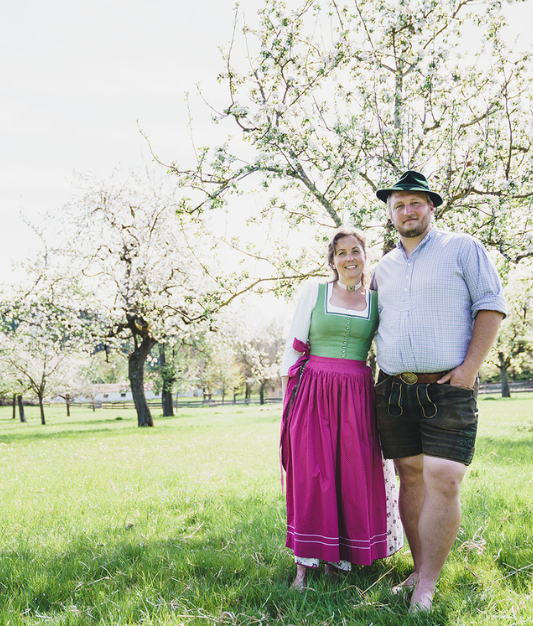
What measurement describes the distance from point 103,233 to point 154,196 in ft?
8.11

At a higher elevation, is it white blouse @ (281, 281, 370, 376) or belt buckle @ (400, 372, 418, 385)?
white blouse @ (281, 281, 370, 376)

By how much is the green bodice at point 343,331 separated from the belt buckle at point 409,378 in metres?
0.48

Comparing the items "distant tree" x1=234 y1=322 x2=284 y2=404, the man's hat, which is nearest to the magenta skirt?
the man's hat

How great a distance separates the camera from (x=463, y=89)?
630 centimetres

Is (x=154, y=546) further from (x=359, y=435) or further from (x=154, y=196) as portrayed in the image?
(x=154, y=196)

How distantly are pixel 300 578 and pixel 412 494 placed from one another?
906 millimetres

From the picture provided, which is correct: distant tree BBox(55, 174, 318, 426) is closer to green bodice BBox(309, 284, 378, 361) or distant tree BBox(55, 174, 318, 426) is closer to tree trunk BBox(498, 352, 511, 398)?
green bodice BBox(309, 284, 378, 361)

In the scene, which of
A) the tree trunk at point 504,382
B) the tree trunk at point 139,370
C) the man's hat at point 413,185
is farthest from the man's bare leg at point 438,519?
A: the tree trunk at point 504,382

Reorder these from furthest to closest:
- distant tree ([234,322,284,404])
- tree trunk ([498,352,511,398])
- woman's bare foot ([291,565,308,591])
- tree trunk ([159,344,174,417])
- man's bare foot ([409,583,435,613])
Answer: distant tree ([234,322,284,404]), tree trunk ([498,352,511,398]), tree trunk ([159,344,174,417]), woman's bare foot ([291,565,308,591]), man's bare foot ([409,583,435,613])

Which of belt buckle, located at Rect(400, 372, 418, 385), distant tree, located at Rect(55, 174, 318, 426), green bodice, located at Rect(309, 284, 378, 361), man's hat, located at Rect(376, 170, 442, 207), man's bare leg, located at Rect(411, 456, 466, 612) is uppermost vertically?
Answer: distant tree, located at Rect(55, 174, 318, 426)

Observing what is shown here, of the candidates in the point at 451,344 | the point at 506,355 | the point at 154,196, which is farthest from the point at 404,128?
the point at 506,355

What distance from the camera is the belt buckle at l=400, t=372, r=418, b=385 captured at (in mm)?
2893

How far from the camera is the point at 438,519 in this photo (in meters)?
2.72

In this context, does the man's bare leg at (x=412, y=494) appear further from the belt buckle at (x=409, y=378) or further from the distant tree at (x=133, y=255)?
the distant tree at (x=133, y=255)
